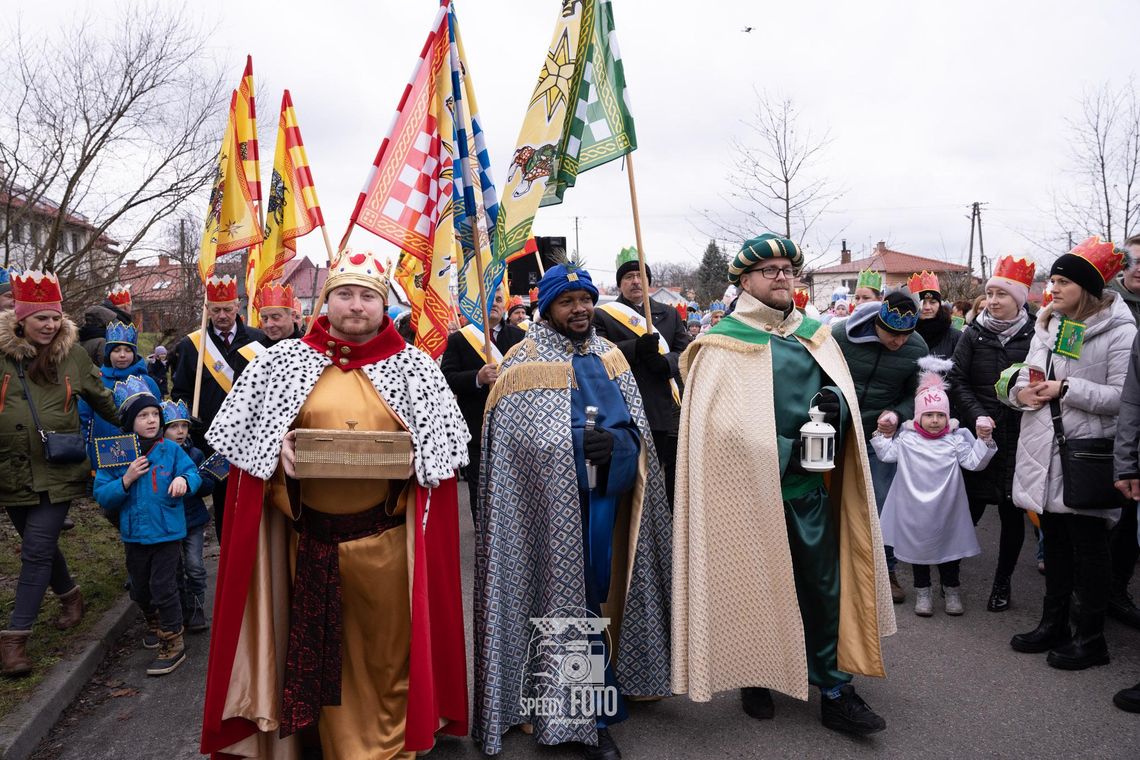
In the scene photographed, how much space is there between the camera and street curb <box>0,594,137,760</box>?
3.54 meters

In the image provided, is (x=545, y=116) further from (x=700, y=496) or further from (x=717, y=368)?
(x=700, y=496)

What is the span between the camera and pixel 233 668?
10.5ft

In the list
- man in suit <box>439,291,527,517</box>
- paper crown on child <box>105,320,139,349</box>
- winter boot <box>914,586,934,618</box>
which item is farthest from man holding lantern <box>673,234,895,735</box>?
paper crown on child <box>105,320,139,349</box>

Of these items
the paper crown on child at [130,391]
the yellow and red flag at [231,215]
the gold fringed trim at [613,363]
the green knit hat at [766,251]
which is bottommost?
the paper crown on child at [130,391]

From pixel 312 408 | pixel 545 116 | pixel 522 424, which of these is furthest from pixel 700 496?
pixel 545 116

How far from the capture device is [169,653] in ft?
14.9

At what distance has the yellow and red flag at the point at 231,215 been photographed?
568 cm

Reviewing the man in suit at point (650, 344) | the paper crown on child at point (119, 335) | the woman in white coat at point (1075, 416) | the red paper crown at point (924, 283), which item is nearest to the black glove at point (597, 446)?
the man in suit at point (650, 344)

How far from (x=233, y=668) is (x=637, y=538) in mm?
1844

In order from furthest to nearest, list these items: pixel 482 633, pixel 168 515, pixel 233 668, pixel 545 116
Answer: pixel 168 515
pixel 545 116
pixel 482 633
pixel 233 668

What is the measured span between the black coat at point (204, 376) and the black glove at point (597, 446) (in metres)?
3.19

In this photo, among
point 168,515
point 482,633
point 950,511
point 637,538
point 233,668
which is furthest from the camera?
point 950,511

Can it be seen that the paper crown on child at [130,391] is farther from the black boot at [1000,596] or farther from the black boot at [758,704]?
the black boot at [1000,596]

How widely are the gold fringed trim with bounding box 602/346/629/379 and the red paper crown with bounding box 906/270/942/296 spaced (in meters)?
3.51
